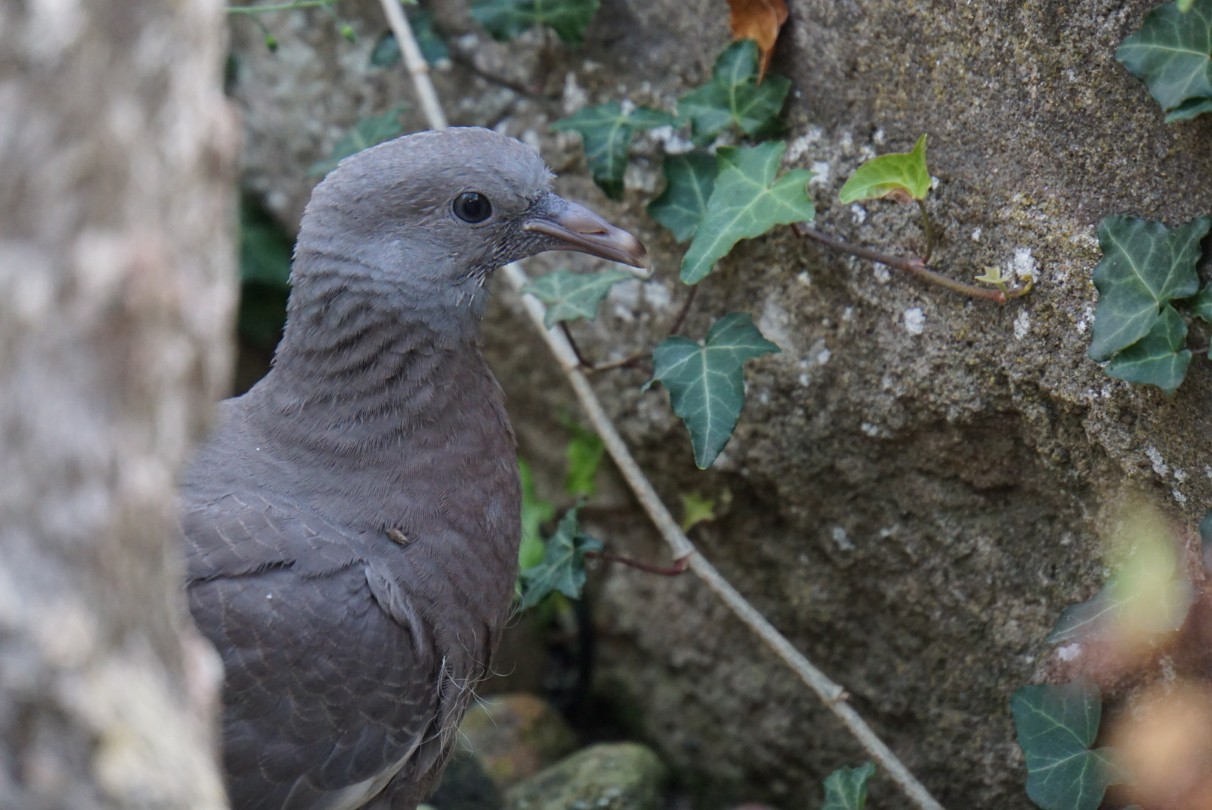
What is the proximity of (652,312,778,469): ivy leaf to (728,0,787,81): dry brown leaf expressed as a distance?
52 cm

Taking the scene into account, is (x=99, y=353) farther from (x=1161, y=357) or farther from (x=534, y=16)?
(x=534, y=16)

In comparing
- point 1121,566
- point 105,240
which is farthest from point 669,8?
point 105,240

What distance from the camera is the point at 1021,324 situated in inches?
86.3

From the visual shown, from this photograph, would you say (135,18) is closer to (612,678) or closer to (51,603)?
(51,603)

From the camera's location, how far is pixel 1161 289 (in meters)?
1.95

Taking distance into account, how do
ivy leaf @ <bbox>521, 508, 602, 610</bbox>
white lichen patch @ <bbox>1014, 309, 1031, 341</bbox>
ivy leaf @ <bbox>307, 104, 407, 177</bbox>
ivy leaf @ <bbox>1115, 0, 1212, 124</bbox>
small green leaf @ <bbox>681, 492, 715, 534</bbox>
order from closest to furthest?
ivy leaf @ <bbox>1115, 0, 1212, 124</bbox>
white lichen patch @ <bbox>1014, 309, 1031, 341</bbox>
ivy leaf @ <bbox>521, 508, 602, 610</bbox>
small green leaf @ <bbox>681, 492, 715, 534</bbox>
ivy leaf @ <bbox>307, 104, 407, 177</bbox>

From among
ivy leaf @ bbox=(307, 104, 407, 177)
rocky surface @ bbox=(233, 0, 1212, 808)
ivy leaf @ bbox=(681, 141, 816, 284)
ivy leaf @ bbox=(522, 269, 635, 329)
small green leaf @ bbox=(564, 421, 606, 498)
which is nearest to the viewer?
rocky surface @ bbox=(233, 0, 1212, 808)

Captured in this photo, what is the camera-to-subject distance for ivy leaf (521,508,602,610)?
268 centimetres

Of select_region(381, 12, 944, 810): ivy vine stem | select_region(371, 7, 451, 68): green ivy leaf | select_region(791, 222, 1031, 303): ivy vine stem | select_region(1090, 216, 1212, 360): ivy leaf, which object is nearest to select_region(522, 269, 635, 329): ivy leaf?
select_region(381, 12, 944, 810): ivy vine stem

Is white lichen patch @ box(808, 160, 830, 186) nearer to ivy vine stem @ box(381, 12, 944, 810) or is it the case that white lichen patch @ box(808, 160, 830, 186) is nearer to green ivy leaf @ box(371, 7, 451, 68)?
ivy vine stem @ box(381, 12, 944, 810)

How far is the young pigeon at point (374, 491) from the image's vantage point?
2.09m

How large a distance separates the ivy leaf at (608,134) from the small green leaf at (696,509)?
0.73 m

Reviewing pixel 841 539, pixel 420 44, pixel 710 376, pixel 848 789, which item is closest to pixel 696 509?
pixel 841 539

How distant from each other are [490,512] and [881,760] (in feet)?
3.15
